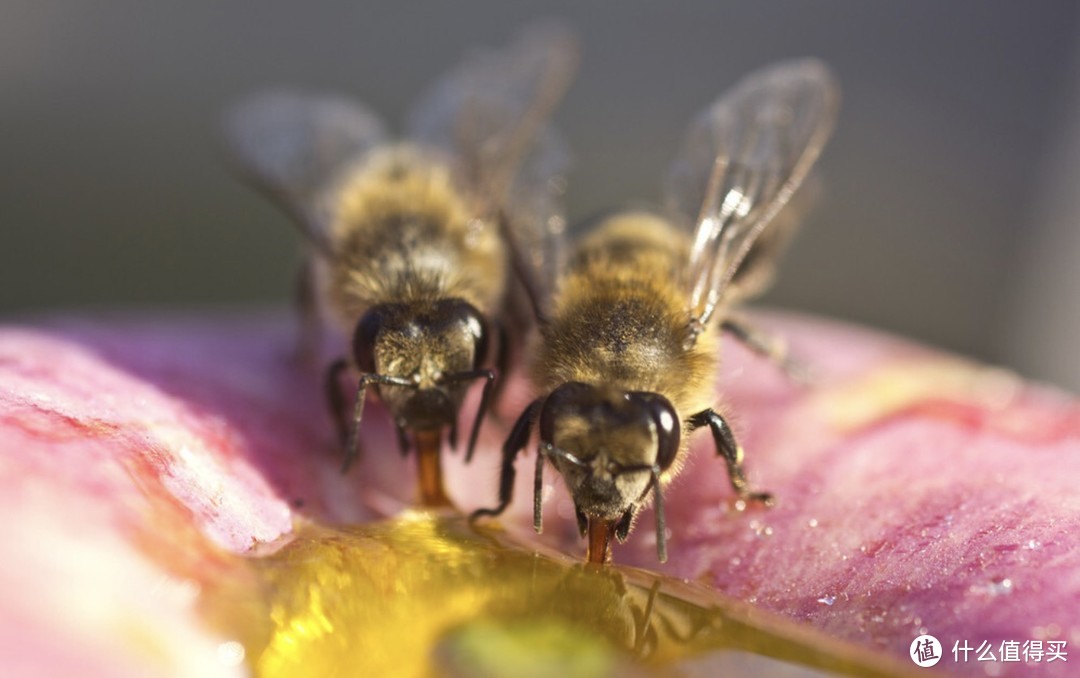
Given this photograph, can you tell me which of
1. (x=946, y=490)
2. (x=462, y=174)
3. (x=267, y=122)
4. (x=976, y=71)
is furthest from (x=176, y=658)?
(x=976, y=71)

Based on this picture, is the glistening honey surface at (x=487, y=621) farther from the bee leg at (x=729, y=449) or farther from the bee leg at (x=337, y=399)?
the bee leg at (x=337, y=399)

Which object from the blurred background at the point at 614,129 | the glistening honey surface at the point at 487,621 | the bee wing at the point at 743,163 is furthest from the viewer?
the blurred background at the point at 614,129

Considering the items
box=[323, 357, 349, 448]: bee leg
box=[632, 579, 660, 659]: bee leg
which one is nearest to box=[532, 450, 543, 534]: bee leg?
box=[632, 579, 660, 659]: bee leg

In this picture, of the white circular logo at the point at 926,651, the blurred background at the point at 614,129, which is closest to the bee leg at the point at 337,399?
the white circular logo at the point at 926,651

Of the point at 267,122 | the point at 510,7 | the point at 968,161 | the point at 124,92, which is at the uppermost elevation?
the point at 510,7

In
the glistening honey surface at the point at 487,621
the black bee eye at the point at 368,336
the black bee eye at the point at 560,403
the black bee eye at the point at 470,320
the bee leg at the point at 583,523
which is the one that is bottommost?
the glistening honey surface at the point at 487,621

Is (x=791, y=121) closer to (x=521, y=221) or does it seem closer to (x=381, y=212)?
(x=521, y=221)

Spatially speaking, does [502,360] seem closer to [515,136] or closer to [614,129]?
[515,136]
